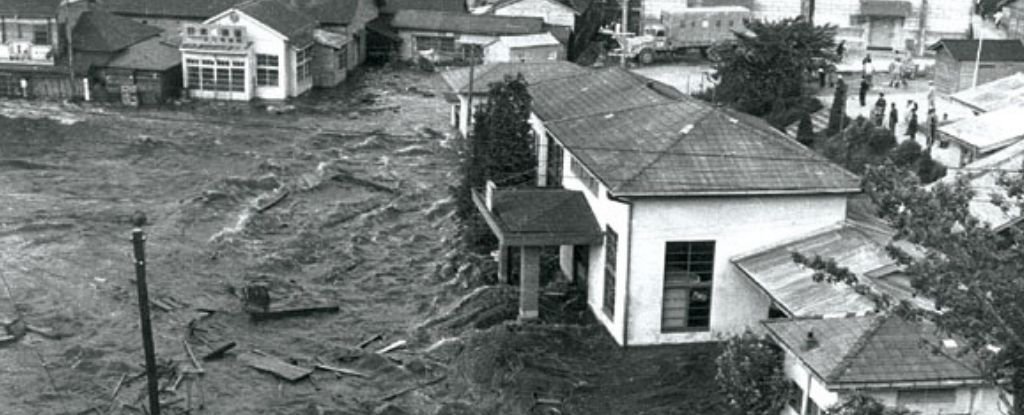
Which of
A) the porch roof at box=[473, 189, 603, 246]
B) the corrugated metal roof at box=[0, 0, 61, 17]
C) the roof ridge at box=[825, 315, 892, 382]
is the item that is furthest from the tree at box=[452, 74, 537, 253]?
the corrugated metal roof at box=[0, 0, 61, 17]

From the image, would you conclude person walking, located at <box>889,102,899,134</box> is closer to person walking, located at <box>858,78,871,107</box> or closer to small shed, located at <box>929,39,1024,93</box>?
person walking, located at <box>858,78,871,107</box>

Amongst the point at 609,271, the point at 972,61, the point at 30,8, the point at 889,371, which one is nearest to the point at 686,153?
the point at 609,271

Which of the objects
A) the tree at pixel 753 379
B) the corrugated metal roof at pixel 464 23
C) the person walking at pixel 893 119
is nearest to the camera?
the tree at pixel 753 379

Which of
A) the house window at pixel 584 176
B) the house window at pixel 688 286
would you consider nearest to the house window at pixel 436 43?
the house window at pixel 584 176

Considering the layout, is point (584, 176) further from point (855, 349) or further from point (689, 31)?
point (689, 31)

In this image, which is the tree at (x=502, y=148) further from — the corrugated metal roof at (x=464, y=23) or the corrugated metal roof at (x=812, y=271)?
the corrugated metal roof at (x=464, y=23)
